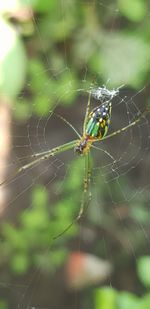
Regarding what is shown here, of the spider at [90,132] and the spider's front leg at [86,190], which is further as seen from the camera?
the spider's front leg at [86,190]

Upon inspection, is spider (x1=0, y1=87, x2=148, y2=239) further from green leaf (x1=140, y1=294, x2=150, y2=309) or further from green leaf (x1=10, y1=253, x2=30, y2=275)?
green leaf (x1=140, y1=294, x2=150, y2=309)

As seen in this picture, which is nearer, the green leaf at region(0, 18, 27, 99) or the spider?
the spider

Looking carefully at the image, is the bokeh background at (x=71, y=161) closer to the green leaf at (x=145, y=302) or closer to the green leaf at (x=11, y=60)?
the green leaf at (x=11, y=60)

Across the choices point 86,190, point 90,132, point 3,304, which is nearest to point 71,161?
point 86,190

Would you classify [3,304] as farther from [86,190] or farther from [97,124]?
[97,124]

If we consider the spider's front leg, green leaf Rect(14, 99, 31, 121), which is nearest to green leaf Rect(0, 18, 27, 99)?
green leaf Rect(14, 99, 31, 121)

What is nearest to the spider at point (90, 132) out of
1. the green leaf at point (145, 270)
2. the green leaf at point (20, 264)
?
the green leaf at point (20, 264)
